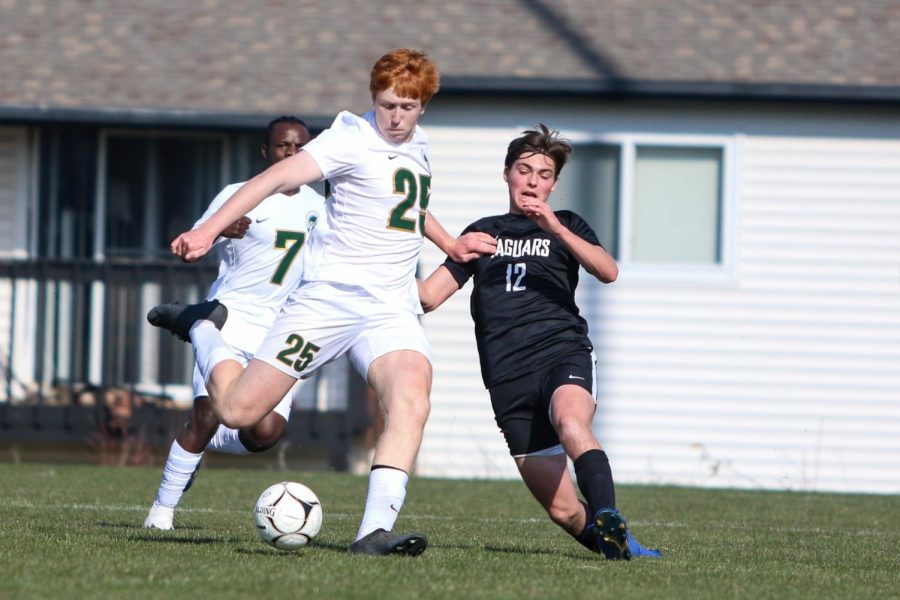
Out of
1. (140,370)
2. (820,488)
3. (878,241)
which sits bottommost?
(820,488)

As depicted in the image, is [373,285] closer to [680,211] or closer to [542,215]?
[542,215]

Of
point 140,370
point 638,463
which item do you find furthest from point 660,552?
point 140,370

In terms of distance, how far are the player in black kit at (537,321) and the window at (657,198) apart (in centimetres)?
814

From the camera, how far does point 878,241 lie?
50.6 feet

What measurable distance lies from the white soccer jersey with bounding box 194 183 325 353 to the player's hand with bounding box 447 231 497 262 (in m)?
1.58

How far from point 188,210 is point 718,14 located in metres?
5.93

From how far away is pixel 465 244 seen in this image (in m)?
7.16

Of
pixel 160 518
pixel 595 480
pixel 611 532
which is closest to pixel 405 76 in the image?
pixel 595 480

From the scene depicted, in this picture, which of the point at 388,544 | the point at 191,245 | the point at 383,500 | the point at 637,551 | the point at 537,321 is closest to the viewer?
the point at 191,245

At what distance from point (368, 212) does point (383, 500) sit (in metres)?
1.23

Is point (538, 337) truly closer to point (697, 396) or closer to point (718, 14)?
point (697, 396)

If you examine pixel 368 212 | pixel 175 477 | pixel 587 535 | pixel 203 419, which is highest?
pixel 368 212

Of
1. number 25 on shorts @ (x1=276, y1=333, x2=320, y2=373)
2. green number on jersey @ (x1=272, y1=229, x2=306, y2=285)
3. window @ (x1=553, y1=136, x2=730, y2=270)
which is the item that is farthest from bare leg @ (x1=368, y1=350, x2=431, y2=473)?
window @ (x1=553, y1=136, x2=730, y2=270)

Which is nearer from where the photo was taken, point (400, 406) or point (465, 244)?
point (400, 406)
